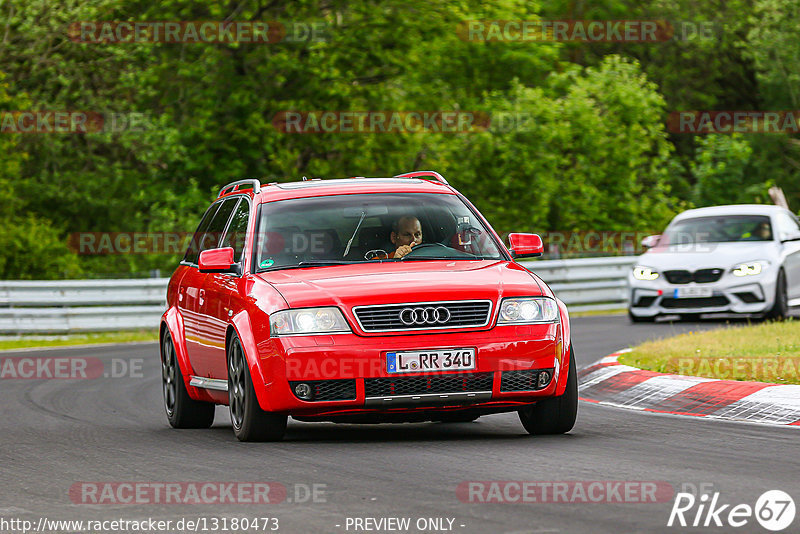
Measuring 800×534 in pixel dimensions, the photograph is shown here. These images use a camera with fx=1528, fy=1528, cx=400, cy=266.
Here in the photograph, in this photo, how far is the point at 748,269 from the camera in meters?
20.0

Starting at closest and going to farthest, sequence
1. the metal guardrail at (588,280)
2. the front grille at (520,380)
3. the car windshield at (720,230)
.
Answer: the front grille at (520,380) → the car windshield at (720,230) → the metal guardrail at (588,280)

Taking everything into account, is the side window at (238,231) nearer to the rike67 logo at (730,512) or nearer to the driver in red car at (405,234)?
the driver in red car at (405,234)

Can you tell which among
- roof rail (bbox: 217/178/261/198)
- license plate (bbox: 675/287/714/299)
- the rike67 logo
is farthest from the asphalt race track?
license plate (bbox: 675/287/714/299)

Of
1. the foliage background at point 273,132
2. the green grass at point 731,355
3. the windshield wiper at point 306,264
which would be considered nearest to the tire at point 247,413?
the windshield wiper at point 306,264

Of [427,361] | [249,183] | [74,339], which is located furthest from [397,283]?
[74,339]

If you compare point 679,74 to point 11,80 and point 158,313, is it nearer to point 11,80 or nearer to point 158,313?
point 11,80

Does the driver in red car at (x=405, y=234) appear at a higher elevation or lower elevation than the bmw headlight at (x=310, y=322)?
higher

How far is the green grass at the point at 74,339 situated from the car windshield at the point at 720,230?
8019 millimetres

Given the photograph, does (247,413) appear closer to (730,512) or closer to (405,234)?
(405,234)

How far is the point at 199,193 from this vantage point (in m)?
33.5

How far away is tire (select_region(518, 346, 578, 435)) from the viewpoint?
9359 millimetres

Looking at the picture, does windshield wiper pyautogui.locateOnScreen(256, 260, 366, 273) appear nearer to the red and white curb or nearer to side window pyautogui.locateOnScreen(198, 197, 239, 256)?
side window pyautogui.locateOnScreen(198, 197, 239, 256)

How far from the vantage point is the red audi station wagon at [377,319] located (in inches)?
348

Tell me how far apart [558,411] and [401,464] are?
169 centimetres
